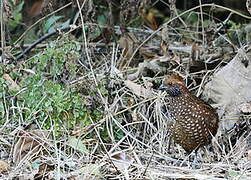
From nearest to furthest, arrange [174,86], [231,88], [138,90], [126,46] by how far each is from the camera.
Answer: [174,86]
[231,88]
[138,90]
[126,46]

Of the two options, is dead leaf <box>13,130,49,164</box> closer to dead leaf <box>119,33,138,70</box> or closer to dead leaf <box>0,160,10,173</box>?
dead leaf <box>0,160,10,173</box>

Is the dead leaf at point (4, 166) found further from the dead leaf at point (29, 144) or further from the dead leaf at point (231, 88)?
the dead leaf at point (231, 88)

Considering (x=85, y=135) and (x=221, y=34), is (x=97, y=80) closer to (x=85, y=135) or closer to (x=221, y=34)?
(x=85, y=135)

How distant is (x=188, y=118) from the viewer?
4152 mm

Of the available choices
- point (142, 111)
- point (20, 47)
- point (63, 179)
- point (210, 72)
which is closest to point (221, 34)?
point (210, 72)

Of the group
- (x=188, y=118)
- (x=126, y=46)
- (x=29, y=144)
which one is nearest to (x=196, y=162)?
(x=188, y=118)

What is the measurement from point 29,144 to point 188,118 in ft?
3.75

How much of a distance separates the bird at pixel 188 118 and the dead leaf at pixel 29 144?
0.91m

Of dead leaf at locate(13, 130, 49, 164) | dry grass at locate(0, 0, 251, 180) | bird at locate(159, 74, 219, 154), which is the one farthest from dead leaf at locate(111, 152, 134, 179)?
dead leaf at locate(13, 130, 49, 164)

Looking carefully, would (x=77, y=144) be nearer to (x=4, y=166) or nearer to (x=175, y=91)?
(x=4, y=166)

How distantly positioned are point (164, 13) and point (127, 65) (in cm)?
209

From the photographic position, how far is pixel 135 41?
547 cm

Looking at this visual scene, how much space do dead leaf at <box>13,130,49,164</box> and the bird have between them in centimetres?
91

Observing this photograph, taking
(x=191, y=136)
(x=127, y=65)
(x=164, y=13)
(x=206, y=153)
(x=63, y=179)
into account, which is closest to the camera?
(x=63, y=179)
